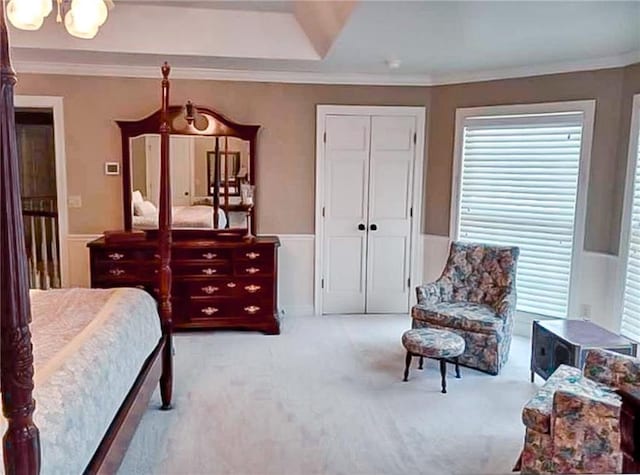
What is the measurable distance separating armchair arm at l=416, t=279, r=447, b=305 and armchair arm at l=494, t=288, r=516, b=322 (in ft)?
1.53

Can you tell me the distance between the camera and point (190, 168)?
17.0ft

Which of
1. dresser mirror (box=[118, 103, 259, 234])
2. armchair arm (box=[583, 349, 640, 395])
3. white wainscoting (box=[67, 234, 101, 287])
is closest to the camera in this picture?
armchair arm (box=[583, 349, 640, 395])

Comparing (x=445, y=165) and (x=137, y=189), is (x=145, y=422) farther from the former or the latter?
(x=445, y=165)

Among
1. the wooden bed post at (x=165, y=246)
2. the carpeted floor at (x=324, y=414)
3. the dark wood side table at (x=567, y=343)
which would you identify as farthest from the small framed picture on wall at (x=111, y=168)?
the dark wood side table at (x=567, y=343)

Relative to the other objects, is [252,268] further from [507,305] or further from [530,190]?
[530,190]

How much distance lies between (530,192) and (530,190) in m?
0.02

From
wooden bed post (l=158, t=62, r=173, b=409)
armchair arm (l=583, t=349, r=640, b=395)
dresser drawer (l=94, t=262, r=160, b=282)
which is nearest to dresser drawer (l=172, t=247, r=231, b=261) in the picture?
dresser drawer (l=94, t=262, r=160, b=282)

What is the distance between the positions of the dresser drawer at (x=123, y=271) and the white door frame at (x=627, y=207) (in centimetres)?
392

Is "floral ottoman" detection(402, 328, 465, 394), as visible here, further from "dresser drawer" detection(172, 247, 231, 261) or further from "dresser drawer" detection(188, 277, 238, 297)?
"dresser drawer" detection(172, 247, 231, 261)

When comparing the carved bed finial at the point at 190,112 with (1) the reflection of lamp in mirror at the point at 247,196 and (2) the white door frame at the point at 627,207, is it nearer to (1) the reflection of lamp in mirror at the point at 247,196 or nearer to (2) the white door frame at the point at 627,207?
(1) the reflection of lamp in mirror at the point at 247,196

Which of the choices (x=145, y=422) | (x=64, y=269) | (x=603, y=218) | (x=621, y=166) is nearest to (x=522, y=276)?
(x=603, y=218)

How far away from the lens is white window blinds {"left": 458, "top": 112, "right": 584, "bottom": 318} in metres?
4.70

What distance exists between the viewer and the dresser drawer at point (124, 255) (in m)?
4.78

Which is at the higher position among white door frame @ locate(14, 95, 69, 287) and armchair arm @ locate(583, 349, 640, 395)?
white door frame @ locate(14, 95, 69, 287)
